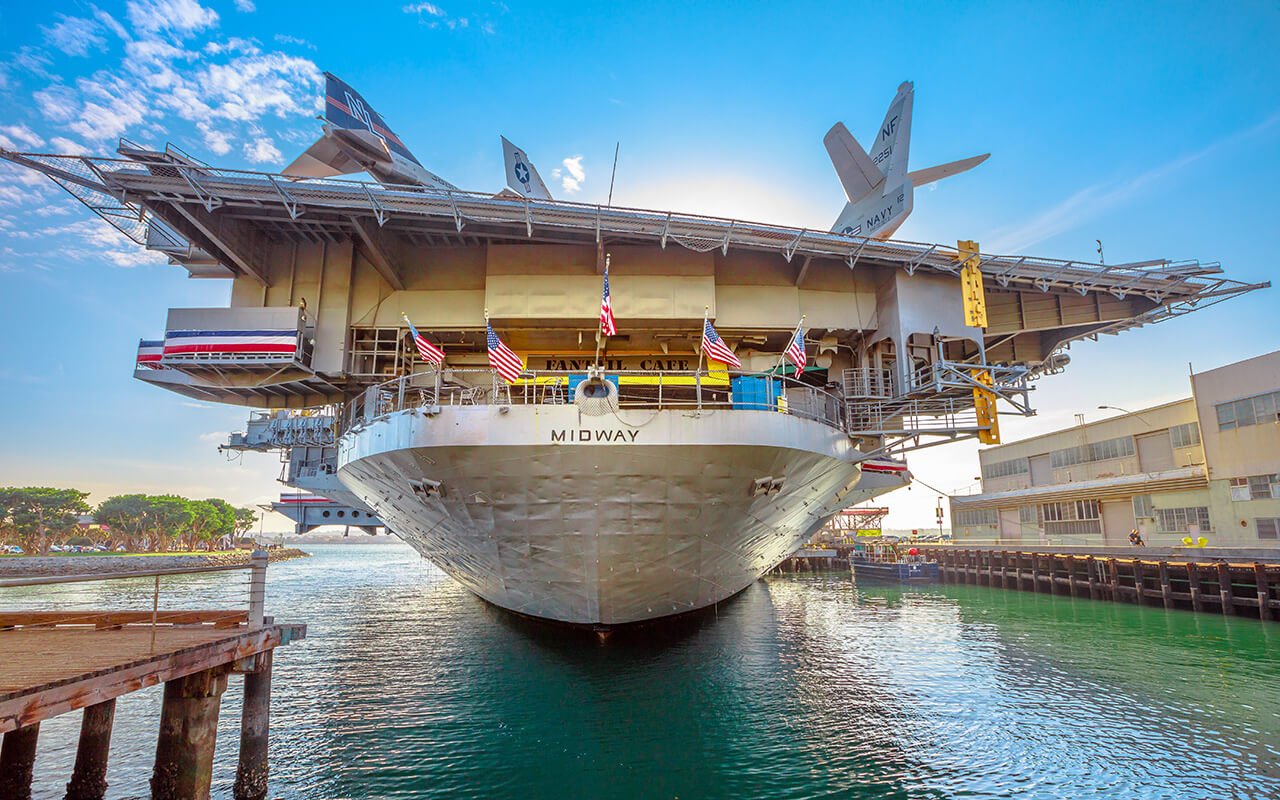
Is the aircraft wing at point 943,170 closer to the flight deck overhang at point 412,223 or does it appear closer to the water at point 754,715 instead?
the flight deck overhang at point 412,223

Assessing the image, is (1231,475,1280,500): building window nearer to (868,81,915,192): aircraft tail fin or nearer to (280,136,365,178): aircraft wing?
(868,81,915,192): aircraft tail fin

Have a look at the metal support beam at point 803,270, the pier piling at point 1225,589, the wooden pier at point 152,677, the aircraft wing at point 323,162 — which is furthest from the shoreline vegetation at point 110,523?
the pier piling at point 1225,589

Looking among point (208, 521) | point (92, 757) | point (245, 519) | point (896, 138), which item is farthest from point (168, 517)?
point (896, 138)

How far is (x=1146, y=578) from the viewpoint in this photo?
2327 centimetres

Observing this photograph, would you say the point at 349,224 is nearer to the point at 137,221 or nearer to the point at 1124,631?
the point at 137,221

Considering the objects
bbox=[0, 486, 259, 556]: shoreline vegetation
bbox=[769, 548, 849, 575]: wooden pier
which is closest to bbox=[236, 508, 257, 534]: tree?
bbox=[0, 486, 259, 556]: shoreline vegetation

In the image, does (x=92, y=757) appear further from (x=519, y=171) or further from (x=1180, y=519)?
(x=1180, y=519)

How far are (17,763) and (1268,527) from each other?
110 ft

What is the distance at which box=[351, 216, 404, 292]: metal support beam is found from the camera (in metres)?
13.4

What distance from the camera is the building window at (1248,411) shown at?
22609mm

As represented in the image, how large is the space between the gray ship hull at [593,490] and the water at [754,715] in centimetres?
181

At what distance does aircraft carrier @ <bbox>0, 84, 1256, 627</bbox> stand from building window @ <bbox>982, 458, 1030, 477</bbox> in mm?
23704

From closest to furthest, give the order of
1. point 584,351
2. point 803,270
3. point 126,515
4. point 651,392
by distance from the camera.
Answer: point 651,392 → point 803,270 → point 584,351 → point 126,515

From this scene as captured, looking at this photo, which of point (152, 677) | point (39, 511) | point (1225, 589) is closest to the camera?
point (152, 677)
